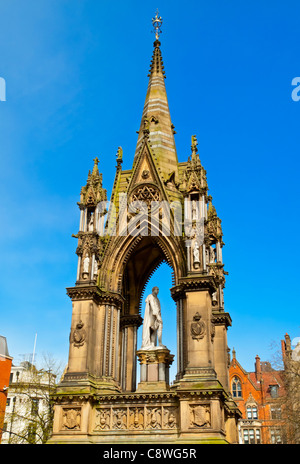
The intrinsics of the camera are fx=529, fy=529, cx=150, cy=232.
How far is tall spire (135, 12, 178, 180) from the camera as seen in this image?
74.9ft

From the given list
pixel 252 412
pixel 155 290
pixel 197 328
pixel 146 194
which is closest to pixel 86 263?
pixel 155 290

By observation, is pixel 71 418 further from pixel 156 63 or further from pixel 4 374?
pixel 4 374

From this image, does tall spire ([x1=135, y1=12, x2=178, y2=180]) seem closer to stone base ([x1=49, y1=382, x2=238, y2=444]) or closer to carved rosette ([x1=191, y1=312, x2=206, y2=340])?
carved rosette ([x1=191, y1=312, x2=206, y2=340])

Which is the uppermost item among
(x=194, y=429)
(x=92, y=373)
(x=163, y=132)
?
(x=163, y=132)

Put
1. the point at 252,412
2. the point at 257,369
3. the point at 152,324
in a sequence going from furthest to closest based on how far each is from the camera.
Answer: the point at 257,369
the point at 252,412
the point at 152,324

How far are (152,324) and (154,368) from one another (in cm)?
171

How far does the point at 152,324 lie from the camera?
1962 centimetres

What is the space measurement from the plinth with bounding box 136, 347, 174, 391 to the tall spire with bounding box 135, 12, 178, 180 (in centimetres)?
724

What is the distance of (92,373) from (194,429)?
4254 millimetres

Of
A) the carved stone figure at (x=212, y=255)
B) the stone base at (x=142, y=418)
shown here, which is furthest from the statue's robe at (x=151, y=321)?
the carved stone figure at (x=212, y=255)

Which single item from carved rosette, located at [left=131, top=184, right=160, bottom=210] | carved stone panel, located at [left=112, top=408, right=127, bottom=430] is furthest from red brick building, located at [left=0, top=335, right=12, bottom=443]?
carved rosette, located at [left=131, top=184, right=160, bottom=210]
